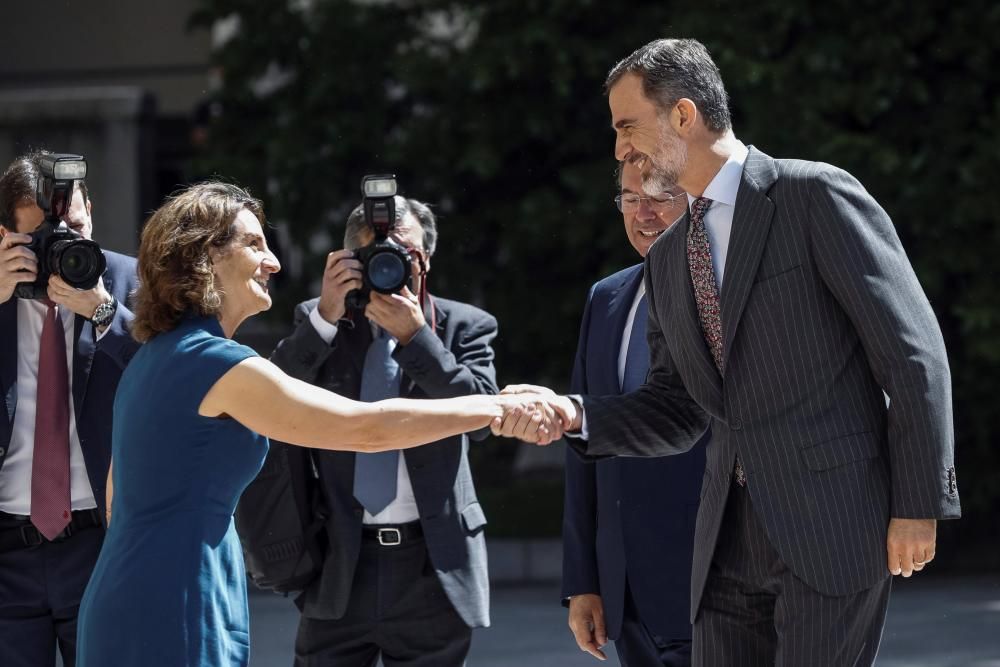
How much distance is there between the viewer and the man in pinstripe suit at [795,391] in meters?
3.01

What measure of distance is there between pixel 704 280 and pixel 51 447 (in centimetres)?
199

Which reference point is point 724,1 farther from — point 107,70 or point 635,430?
point 107,70

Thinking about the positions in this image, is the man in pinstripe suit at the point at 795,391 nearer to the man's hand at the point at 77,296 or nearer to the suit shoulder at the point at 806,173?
the suit shoulder at the point at 806,173

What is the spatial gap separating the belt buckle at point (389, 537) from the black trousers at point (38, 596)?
849 mm

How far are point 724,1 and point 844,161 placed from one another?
123 centimetres

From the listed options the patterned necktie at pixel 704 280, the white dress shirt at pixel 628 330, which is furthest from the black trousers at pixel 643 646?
the patterned necktie at pixel 704 280

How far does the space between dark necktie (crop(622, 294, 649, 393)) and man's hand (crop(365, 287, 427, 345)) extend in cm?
64

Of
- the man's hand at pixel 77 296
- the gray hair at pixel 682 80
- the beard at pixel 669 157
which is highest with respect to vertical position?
the gray hair at pixel 682 80

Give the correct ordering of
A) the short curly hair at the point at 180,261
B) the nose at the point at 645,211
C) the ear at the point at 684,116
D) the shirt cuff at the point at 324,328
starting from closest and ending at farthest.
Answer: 1. the short curly hair at the point at 180,261
2. the ear at the point at 684,116
3. the nose at the point at 645,211
4. the shirt cuff at the point at 324,328

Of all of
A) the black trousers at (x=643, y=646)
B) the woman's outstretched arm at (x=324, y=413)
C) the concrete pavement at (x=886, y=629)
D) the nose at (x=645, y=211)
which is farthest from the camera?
the concrete pavement at (x=886, y=629)

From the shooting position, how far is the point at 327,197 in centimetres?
956

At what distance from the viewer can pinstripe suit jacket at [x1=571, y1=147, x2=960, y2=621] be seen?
299 cm

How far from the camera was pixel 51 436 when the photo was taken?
4.13 meters

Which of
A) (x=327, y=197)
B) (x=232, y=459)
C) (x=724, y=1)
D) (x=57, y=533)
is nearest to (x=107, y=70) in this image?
(x=327, y=197)
